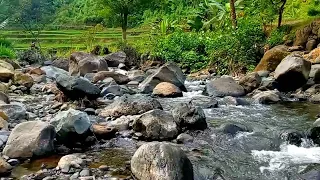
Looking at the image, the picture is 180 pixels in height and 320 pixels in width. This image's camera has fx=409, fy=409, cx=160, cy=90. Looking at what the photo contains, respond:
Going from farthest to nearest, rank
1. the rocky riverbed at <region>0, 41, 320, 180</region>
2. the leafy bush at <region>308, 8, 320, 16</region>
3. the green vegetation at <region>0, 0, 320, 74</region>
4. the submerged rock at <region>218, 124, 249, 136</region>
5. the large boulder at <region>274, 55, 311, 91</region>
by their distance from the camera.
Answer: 1. the leafy bush at <region>308, 8, 320, 16</region>
2. the green vegetation at <region>0, 0, 320, 74</region>
3. the large boulder at <region>274, 55, 311, 91</region>
4. the submerged rock at <region>218, 124, 249, 136</region>
5. the rocky riverbed at <region>0, 41, 320, 180</region>

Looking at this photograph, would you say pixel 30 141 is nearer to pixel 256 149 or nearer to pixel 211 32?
pixel 256 149

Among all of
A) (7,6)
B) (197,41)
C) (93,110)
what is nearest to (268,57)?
(197,41)

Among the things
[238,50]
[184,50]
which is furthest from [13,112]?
[184,50]

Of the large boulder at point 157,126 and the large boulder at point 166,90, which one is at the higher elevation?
the large boulder at point 157,126

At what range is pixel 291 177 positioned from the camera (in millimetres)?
5902

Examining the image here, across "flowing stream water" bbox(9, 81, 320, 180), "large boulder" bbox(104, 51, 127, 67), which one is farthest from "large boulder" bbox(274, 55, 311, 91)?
"large boulder" bbox(104, 51, 127, 67)

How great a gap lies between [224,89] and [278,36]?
7.41 m

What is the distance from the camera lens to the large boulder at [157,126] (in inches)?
305

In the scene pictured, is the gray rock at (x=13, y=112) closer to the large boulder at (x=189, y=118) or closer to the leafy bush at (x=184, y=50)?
the large boulder at (x=189, y=118)

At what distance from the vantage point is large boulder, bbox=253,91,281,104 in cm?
1133

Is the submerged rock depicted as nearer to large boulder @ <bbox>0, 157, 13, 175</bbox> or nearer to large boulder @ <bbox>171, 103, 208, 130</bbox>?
large boulder @ <bbox>171, 103, 208, 130</bbox>

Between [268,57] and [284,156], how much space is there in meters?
9.26

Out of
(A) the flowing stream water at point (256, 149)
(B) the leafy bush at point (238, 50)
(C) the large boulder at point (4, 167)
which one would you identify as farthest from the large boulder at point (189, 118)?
(B) the leafy bush at point (238, 50)

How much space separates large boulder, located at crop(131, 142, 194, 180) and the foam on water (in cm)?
136
